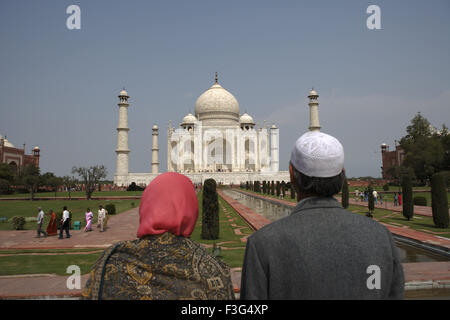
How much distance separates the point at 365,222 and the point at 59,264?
233 inches

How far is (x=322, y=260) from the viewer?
113 centimetres

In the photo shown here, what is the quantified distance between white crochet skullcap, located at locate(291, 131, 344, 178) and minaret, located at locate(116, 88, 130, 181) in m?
37.7

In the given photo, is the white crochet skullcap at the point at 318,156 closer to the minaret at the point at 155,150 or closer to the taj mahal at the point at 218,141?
the taj mahal at the point at 218,141

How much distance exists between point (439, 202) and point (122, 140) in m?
33.8

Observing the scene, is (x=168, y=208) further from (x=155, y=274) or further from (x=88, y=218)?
(x=88, y=218)

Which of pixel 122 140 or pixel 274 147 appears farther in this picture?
Answer: pixel 274 147

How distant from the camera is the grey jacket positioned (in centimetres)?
112

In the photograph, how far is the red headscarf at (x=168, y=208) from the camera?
1314 millimetres

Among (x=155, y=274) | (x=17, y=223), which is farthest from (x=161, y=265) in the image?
(x=17, y=223)

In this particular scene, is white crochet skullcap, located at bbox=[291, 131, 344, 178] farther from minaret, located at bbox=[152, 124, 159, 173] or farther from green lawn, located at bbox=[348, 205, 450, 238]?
minaret, located at bbox=[152, 124, 159, 173]

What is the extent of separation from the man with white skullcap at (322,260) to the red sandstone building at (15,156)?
41.2m

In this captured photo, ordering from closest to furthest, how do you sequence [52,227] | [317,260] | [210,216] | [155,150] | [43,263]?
[317,260] → [43,263] → [210,216] → [52,227] → [155,150]
